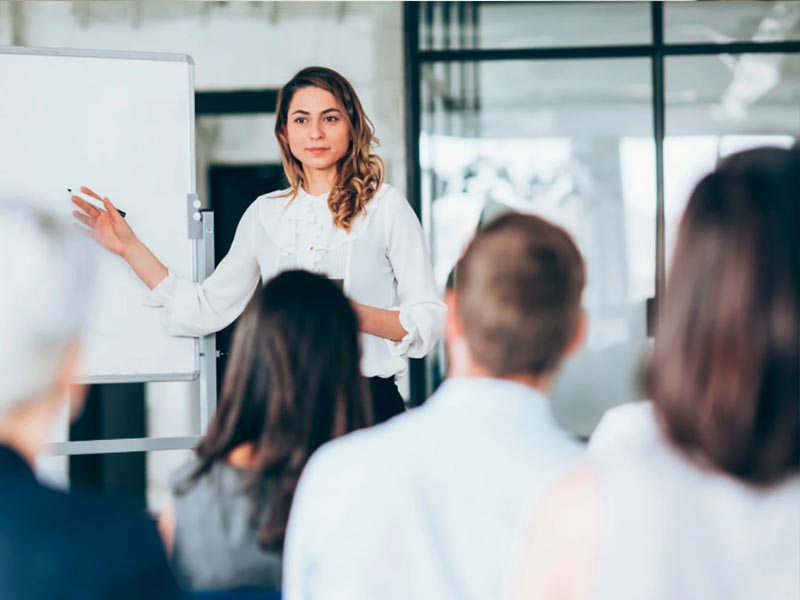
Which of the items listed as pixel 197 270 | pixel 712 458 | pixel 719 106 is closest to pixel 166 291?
pixel 197 270

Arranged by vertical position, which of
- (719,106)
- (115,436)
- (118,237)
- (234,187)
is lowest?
(115,436)

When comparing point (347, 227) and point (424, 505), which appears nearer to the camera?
point (424, 505)

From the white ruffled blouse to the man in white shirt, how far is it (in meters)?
1.19

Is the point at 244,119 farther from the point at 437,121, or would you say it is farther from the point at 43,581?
the point at 43,581

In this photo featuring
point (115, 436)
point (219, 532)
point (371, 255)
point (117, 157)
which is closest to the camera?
point (219, 532)

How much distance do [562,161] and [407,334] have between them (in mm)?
2482

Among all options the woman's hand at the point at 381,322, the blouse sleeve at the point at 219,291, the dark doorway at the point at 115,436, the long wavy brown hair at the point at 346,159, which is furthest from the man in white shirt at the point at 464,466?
the dark doorway at the point at 115,436

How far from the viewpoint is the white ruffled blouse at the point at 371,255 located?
2.49m

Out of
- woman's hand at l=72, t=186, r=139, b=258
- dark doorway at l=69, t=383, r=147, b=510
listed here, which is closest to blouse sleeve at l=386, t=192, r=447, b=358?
woman's hand at l=72, t=186, r=139, b=258

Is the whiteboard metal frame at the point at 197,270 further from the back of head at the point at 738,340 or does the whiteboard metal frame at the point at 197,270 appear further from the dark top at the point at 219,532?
the back of head at the point at 738,340

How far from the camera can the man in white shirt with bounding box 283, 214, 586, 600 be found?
1203 millimetres

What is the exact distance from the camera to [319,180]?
2.59m

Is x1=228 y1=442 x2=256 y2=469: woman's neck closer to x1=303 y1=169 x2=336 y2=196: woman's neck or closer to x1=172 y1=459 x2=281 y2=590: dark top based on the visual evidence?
x1=172 y1=459 x2=281 y2=590: dark top

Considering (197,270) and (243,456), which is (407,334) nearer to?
(197,270)
